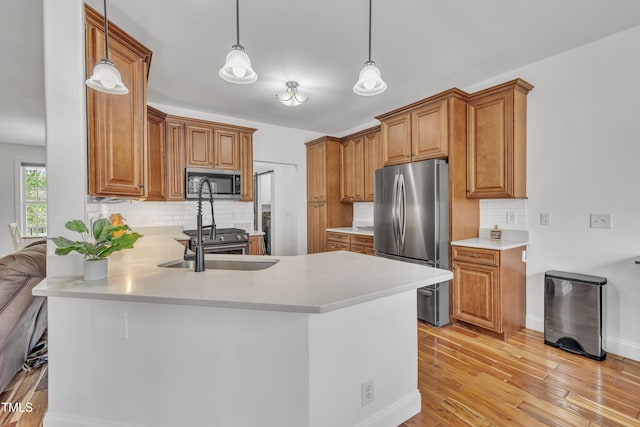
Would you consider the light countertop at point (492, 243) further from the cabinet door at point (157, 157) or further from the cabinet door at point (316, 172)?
the cabinet door at point (157, 157)

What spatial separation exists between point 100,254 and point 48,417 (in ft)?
2.98

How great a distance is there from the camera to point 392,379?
161 centimetres

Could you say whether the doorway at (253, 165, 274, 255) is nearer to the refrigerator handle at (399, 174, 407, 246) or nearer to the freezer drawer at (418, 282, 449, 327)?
the refrigerator handle at (399, 174, 407, 246)

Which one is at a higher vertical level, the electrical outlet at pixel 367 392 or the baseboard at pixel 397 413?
the electrical outlet at pixel 367 392

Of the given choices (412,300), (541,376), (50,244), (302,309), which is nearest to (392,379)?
(412,300)

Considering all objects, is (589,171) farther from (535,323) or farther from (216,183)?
(216,183)

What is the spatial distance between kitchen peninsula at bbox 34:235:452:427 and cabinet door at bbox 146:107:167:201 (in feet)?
7.59

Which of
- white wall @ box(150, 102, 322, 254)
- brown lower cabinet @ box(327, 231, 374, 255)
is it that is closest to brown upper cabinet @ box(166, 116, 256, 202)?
white wall @ box(150, 102, 322, 254)

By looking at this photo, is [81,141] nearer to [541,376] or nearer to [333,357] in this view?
[333,357]

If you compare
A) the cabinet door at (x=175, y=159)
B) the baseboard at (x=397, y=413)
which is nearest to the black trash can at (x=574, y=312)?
the baseboard at (x=397, y=413)

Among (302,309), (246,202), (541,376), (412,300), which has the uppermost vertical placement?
(246,202)

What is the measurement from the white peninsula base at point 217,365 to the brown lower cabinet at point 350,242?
250 cm

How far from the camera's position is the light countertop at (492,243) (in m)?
2.75

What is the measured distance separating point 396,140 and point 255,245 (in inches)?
93.9
